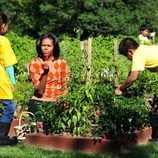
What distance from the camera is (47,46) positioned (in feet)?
24.4

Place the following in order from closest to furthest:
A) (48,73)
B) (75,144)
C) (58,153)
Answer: (58,153), (75,144), (48,73)

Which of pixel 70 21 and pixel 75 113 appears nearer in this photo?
pixel 75 113

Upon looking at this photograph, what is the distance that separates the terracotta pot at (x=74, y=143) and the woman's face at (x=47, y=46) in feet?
3.49

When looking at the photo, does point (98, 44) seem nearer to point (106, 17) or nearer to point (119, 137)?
point (119, 137)

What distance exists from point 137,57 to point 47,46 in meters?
1.43

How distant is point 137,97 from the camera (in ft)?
25.6

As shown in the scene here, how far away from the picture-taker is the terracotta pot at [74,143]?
21.9ft

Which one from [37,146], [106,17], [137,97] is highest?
[106,17]

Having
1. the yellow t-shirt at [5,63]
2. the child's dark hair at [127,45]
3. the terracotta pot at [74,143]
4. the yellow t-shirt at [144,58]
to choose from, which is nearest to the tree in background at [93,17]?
the yellow t-shirt at [5,63]

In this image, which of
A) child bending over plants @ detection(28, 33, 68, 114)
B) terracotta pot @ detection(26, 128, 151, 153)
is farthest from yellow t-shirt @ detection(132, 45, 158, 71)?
child bending over plants @ detection(28, 33, 68, 114)

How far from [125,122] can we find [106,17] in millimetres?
44171

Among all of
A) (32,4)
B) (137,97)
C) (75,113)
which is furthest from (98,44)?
(32,4)

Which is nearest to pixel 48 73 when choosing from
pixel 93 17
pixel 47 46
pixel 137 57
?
pixel 47 46

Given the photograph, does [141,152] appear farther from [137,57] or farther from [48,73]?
[48,73]
